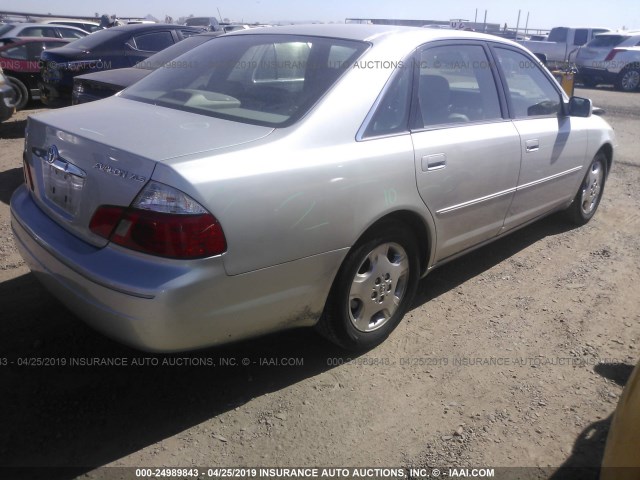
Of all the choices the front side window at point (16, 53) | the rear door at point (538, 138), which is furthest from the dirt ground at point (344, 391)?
the front side window at point (16, 53)

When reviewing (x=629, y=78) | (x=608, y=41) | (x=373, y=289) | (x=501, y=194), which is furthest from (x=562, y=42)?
(x=373, y=289)

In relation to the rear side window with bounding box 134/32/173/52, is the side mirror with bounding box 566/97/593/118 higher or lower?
lower

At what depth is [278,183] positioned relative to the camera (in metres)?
2.38

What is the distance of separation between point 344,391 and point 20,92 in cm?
927

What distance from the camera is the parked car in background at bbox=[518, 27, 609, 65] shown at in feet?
71.2

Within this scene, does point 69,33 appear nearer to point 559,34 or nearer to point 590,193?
point 590,193

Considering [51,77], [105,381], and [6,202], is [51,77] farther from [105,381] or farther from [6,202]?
[105,381]

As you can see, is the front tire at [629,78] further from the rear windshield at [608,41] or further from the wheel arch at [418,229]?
the wheel arch at [418,229]

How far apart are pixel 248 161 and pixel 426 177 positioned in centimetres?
114

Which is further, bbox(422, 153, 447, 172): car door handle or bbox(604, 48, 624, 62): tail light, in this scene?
bbox(604, 48, 624, 62): tail light

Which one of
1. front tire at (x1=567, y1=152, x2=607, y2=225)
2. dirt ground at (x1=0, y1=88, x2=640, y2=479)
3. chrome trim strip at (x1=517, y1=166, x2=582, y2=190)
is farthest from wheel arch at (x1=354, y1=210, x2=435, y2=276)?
front tire at (x1=567, y1=152, x2=607, y2=225)

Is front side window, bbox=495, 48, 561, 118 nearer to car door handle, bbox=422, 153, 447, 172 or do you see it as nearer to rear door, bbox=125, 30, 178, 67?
car door handle, bbox=422, 153, 447, 172

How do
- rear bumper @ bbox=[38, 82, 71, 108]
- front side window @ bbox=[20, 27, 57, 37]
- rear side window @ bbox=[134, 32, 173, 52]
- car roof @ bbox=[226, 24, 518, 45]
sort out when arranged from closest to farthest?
car roof @ bbox=[226, 24, 518, 45], rear bumper @ bbox=[38, 82, 71, 108], rear side window @ bbox=[134, 32, 173, 52], front side window @ bbox=[20, 27, 57, 37]

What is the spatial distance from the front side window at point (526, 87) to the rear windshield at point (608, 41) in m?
16.8
